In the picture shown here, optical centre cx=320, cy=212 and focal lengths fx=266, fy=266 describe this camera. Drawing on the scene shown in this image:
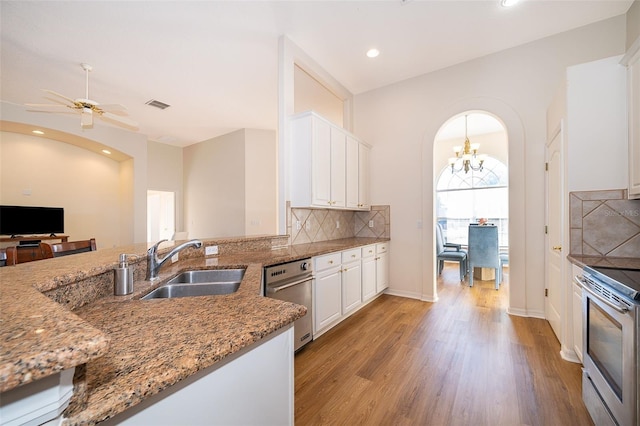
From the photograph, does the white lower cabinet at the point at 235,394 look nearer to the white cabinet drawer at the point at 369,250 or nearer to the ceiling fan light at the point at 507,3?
the white cabinet drawer at the point at 369,250

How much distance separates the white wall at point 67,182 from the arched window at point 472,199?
26.9 feet

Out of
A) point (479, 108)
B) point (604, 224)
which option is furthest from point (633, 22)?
point (604, 224)

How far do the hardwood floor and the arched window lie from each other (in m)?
4.05

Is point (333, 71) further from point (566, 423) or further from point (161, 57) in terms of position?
point (566, 423)

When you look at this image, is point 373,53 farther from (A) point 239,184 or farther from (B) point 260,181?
(A) point 239,184

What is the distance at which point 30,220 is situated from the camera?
4.89 meters

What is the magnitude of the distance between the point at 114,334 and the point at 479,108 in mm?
4044

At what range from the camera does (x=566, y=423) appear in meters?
1.53

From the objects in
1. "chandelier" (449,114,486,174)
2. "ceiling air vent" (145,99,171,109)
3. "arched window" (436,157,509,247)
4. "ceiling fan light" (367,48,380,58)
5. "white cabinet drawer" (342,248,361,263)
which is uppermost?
"ceiling fan light" (367,48,380,58)

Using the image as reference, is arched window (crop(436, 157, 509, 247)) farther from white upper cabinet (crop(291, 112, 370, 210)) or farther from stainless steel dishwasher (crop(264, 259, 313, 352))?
stainless steel dishwasher (crop(264, 259, 313, 352))

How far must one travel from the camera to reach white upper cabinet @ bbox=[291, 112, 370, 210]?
2891mm

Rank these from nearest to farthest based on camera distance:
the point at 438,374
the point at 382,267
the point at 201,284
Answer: the point at 201,284, the point at 438,374, the point at 382,267

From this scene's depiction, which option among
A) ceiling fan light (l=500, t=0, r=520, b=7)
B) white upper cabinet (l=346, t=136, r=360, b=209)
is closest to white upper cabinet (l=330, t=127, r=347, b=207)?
white upper cabinet (l=346, t=136, r=360, b=209)

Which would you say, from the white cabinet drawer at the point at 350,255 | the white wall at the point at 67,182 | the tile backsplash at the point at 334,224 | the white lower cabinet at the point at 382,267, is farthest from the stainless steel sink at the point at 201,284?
the white wall at the point at 67,182
